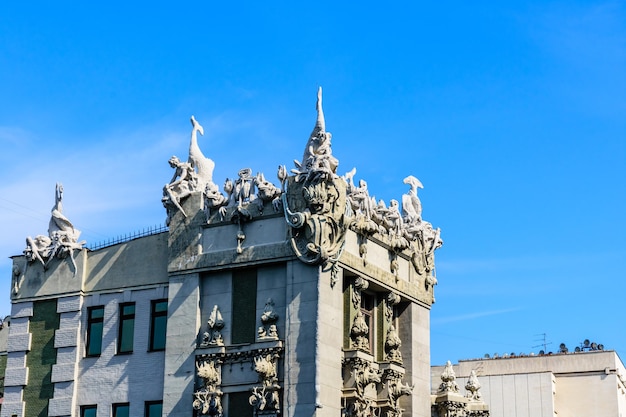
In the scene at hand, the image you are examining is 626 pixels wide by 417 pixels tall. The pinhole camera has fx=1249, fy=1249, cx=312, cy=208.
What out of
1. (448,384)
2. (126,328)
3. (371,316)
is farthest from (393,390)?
(126,328)

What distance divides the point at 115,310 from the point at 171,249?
3866 millimetres

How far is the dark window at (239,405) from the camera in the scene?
4856 centimetres

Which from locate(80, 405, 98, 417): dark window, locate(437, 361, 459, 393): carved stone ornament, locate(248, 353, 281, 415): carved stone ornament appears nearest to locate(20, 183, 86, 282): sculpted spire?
locate(80, 405, 98, 417): dark window

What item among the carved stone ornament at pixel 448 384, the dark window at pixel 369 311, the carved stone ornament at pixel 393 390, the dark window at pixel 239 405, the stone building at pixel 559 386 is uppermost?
the stone building at pixel 559 386

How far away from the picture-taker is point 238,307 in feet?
164

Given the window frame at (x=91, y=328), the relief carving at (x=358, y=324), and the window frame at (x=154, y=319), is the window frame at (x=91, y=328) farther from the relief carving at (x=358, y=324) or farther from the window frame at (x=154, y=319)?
the relief carving at (x=358, y=324)

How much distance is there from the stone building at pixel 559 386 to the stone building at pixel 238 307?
121 ft

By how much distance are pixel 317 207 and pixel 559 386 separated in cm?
4975

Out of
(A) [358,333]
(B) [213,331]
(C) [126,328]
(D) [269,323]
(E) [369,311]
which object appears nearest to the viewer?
(D) [269,323]

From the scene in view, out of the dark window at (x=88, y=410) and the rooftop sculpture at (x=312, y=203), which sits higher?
the rooftop sculpture at (x=312, y=203)

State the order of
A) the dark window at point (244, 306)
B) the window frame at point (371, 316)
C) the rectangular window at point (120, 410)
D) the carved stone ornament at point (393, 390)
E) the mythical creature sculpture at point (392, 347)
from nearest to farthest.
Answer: the dark window at point (244, 306)
the carved stone ornament at point (393, 390)
the rectangular window at point (120, 410)
the window frame at point (371, 316)
the mythical creature sculpture at point (392, 347)

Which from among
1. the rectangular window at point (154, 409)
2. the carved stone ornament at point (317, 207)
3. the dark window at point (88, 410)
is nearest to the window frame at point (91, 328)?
the dark window at point (88, 410)

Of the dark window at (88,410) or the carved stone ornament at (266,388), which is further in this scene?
the dark window at (88,410)

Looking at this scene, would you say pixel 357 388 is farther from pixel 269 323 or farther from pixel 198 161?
pixel 198 161
